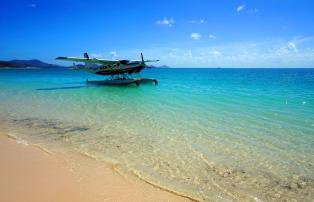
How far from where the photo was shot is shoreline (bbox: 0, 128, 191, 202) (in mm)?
4137

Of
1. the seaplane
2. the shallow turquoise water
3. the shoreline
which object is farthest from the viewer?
the seaplane

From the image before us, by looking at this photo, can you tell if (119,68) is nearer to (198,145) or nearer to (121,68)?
(121,68)

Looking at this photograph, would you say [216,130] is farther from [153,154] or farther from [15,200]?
[15,200]

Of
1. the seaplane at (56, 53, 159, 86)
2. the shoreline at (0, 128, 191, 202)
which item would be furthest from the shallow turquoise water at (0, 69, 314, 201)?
the seaplane at (56, 53, 159, 86)

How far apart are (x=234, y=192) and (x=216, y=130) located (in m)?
4.34

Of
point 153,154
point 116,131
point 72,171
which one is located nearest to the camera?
point 72,171

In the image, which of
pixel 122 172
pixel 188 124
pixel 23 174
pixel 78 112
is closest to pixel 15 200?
pixel 23 174

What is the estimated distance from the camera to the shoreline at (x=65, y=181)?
4.14 meters

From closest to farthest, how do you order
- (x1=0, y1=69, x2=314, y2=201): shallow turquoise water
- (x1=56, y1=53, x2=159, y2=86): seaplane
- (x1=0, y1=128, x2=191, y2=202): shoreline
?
(x1=0, y1=128, x2=191, y2=202): shoreline < (x1=0, y1=69, x2=314, y2=201): shallow turquoise water < (x1=56, y1=53, x2=159, y2=86): seaplane

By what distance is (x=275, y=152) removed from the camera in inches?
265

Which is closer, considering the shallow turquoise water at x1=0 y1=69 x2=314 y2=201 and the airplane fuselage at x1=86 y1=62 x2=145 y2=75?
the shallow turquoise water at x1=0 y1=69 x2=314 y2=201

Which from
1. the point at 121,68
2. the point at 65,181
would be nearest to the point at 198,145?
the point at 65,181

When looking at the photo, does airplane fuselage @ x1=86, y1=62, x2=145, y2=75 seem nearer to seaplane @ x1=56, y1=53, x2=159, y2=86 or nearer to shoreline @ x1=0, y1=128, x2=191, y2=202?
seaplane @ x1=56, y1=53, x2=159, y2=86

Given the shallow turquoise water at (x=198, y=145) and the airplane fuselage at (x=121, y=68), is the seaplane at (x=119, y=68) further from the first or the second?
the shallow turquoise water at (x=198, y=145)
